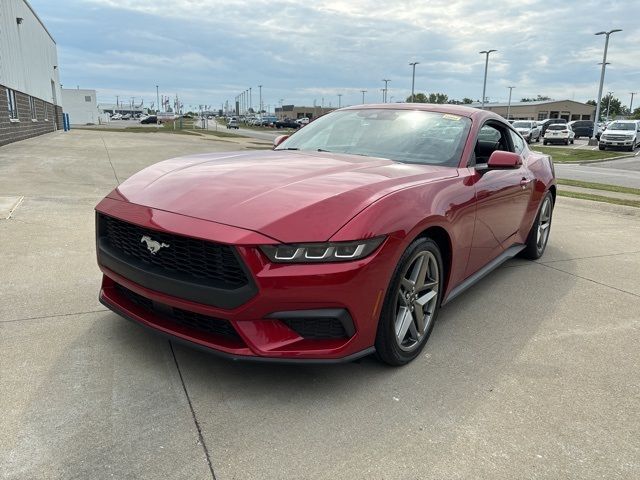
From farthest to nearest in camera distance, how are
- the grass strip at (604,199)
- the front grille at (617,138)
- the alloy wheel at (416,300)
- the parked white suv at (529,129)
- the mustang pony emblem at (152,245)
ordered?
the parked white suv at (529,129), the front grille at (617,138), the grass strip at (604,199), the alloy wheel at (416,300), the mustang pony emblem at (152,245)

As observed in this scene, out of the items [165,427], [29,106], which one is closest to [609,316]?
[165,427]

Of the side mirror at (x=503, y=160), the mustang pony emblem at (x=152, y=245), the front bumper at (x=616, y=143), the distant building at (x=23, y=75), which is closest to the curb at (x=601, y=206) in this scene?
the side mirror at (x=503, y=160)

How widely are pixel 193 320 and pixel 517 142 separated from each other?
3.85 meters

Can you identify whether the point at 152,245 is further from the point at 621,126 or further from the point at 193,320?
the point at 621,126

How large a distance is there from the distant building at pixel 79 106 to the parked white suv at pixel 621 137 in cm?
6661

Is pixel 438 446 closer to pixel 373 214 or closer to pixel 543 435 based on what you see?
pixel 543 435

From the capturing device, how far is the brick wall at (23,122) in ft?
57.2

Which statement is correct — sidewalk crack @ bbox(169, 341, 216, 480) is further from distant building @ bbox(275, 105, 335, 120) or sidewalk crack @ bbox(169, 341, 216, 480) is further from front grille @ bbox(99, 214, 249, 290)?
distant building @ bbox(275, 105, 335, 120)

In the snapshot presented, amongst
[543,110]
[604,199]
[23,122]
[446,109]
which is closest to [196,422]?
[446,109]

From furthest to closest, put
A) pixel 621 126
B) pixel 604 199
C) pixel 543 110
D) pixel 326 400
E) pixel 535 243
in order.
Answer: pixel 543 110 < pixel 621 126 < pixel 604 199 < pixel 535 243 < pixel 326 400

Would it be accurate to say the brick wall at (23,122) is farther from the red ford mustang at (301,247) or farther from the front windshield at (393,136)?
the red ford mustang at (301,247)

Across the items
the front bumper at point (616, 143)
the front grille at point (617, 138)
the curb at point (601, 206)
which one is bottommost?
the curb at point (601, 206)

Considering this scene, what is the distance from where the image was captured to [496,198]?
379 cm

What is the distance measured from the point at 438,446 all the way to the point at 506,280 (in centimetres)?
271
